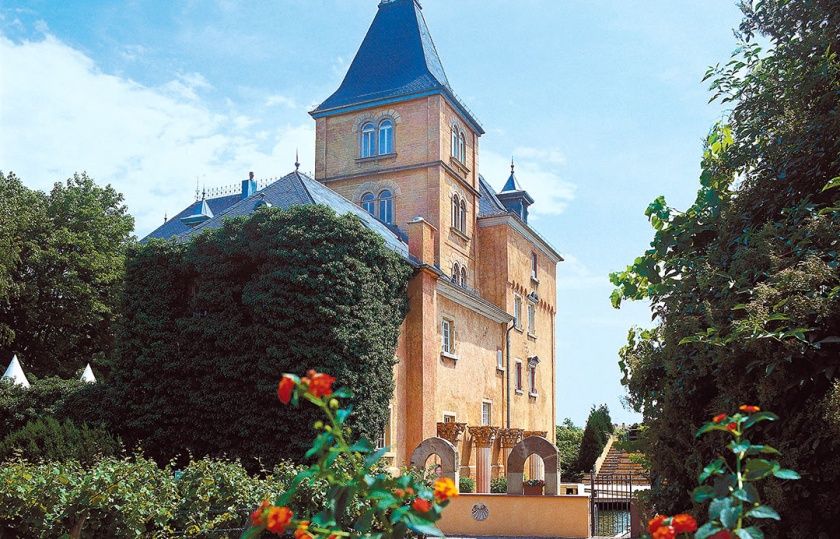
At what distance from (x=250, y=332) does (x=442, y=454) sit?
6.26 meters

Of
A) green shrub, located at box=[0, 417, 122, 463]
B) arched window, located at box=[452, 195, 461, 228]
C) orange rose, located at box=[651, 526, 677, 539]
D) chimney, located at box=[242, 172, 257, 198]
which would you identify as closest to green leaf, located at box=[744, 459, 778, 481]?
orange rose, located at box=[651, 526, 677, 539]

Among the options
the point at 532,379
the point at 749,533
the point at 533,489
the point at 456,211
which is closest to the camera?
the point at 749,533

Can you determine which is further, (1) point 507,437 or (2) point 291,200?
(1) point 507,437

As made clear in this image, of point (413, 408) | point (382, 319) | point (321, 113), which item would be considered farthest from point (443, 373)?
point (321, 113)

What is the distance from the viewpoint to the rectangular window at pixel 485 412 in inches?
1287

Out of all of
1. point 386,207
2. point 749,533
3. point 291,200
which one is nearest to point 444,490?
A: point 749,533

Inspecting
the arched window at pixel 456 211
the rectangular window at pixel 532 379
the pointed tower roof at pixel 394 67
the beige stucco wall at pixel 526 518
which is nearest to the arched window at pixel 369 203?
the arched window at pixel 456 211

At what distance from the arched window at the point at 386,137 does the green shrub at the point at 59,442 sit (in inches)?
652

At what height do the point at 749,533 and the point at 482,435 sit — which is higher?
the point at 749,533

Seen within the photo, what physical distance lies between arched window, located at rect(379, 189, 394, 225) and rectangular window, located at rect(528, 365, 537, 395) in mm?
11169

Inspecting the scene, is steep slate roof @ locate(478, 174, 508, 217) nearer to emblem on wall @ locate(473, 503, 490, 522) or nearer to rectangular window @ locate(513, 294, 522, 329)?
rectangular window @ locate(513, 294, 522, 329)

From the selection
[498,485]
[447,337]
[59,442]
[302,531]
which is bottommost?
[498,485]

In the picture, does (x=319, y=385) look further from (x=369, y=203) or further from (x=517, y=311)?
(x=517, y=311)

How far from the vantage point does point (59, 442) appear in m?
20.5
